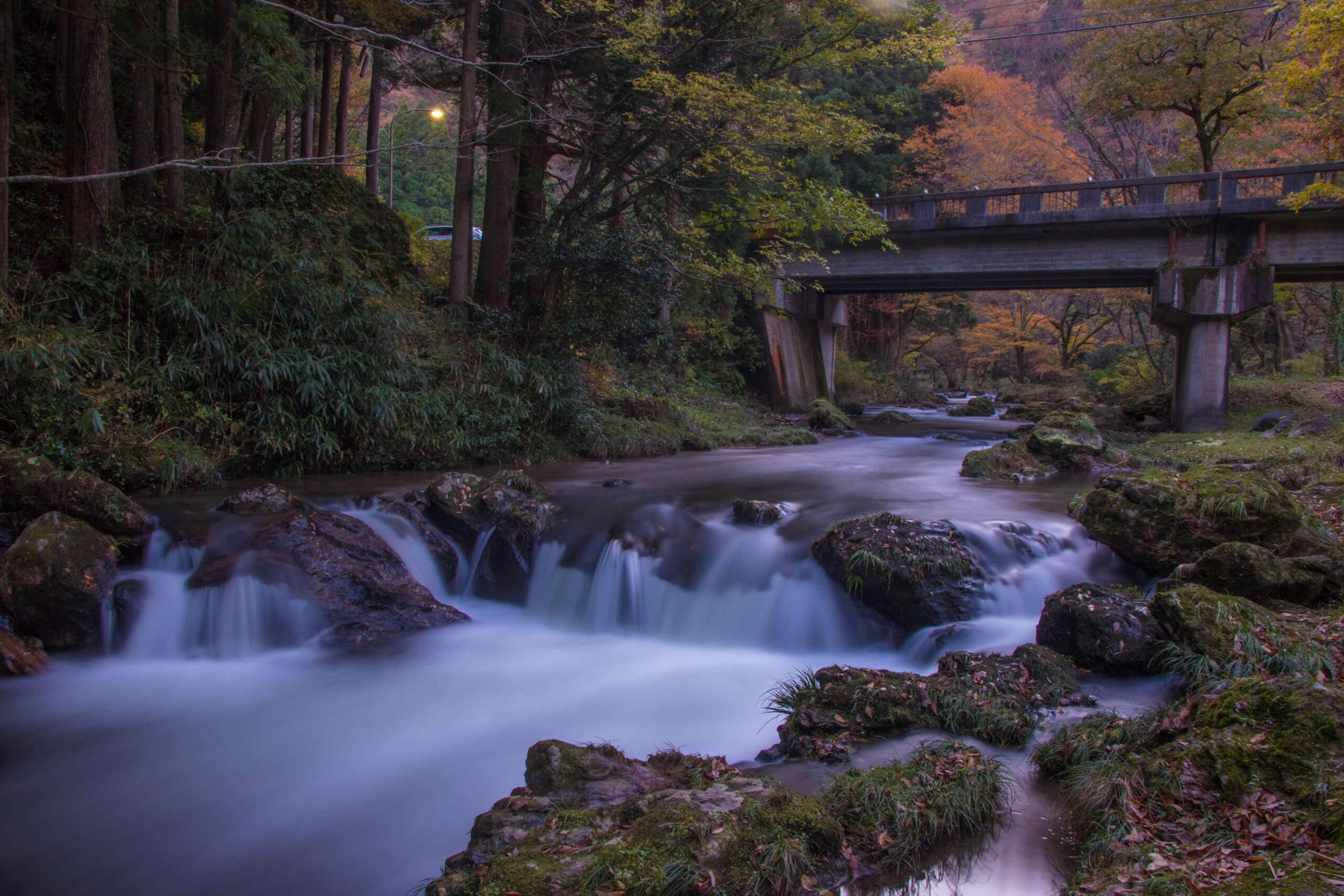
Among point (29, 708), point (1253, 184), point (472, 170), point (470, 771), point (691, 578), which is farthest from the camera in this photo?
point (1253, 184)

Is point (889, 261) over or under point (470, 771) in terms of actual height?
over

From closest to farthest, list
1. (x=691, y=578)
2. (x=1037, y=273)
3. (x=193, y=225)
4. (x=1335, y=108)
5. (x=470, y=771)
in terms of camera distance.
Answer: (x=470, y=771)
(x=691, y=578)
(x=193, y=225)
(x=1335, y=108)
(x=1037, y=273)

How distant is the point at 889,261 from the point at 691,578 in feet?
60.7

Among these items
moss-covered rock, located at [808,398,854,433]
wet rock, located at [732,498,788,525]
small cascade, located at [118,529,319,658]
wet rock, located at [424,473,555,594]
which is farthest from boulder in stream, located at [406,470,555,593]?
moss-covered rock, located at [808,398,854,433]

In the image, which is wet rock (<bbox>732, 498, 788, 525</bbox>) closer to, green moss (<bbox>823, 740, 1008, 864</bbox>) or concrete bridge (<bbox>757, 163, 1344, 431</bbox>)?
green moss (<bbox>823, 740, 1008, 864</bbox>)

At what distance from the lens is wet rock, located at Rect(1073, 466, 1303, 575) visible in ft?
20.9

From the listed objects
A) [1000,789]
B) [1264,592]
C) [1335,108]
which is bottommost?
[1000,789]

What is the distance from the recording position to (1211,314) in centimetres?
1873

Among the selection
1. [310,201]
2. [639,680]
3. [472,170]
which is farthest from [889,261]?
[639,680]

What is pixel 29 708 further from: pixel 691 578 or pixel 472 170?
pixel 472 170

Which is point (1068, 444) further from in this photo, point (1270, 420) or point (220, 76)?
point (220, 76)

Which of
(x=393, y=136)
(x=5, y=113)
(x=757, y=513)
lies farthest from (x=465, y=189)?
(x=393, y=136)

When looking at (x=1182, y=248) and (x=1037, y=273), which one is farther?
(x=1037, y=273)

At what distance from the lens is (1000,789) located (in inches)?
154
